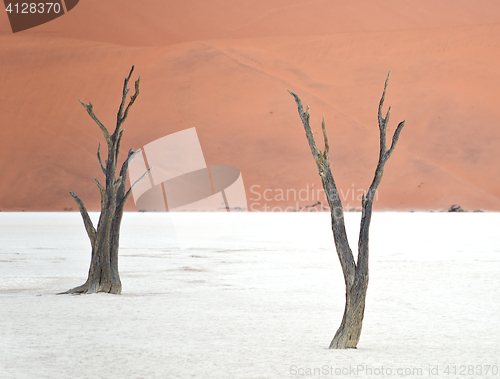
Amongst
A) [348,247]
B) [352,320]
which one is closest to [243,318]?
[352,320]

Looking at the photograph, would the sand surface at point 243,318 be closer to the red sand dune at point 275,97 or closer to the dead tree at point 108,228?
the dead tree at point 108,228

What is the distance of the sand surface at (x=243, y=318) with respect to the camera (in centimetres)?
413

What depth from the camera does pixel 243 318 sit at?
227 inches

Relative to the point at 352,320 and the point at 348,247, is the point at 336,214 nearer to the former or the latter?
the point at 348,247

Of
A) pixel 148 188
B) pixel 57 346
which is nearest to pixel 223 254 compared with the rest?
pixel 57 346

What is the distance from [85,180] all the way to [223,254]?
93.5 ft

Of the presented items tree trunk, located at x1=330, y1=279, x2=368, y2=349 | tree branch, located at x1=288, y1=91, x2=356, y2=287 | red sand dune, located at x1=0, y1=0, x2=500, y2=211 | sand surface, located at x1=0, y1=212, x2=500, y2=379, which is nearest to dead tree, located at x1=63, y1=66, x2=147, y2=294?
sand surface, located at x1=0, y1=212, x2=500, y2=379

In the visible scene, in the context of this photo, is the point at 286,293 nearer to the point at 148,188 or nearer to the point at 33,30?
the point at 148,188

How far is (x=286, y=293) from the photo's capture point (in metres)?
7.24

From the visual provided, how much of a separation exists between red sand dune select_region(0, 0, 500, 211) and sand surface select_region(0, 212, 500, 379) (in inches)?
1071

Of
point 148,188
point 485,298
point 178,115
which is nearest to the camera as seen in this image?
point 485,298

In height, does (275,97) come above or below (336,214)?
above

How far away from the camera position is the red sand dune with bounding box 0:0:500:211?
38.8m

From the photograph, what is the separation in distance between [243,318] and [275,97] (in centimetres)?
3877
